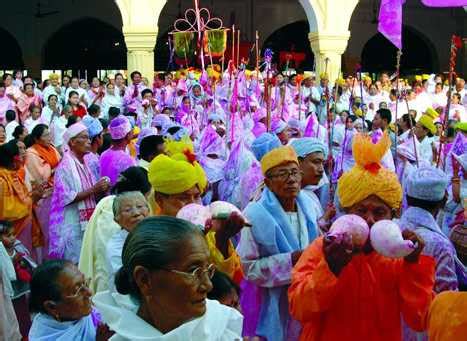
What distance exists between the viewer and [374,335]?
9.76 ft

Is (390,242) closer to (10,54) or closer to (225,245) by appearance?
(225,245)

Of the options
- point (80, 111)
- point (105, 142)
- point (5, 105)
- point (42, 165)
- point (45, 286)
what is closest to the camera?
point (45, 286)

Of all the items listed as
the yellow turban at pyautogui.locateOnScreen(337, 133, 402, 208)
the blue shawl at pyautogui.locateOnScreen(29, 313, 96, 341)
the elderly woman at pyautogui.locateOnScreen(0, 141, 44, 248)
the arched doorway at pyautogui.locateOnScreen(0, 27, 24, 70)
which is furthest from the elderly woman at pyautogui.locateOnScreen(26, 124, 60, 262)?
the arched doorway at pyautogui.locateOnScreen(0, 27, 24, 70)

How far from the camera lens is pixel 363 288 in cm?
298

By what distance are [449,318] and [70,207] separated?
387cm

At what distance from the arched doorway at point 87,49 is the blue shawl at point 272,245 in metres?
21.9

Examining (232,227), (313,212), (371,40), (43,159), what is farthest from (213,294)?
(371,40)

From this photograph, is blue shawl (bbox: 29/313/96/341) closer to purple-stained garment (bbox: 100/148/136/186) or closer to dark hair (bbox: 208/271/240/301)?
dark hair (bbox: 208/271/240/301)

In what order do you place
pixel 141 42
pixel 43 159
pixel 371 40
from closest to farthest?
pixel 43 159, pixel 141 42, pixel 371 40

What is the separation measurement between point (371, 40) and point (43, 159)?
20300 mm

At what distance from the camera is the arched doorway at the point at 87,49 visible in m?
25.1

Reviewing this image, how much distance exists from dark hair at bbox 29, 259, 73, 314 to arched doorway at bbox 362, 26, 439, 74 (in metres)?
23.7

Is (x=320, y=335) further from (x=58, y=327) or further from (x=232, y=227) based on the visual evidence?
(x=58, y=327)

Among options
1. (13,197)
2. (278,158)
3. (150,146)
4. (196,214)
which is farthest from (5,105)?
(196,214)
